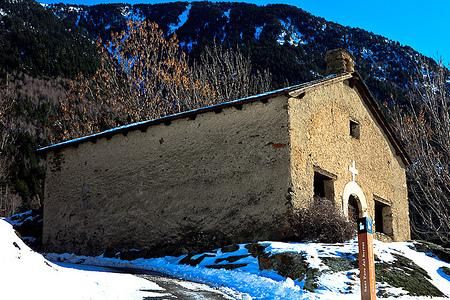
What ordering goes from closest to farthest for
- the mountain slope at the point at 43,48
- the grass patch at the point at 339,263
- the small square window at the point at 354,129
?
1. the grass patch at the point at 339,263
2. the small square window at the point at 354,129
3. the mountain slope at the point at 43,48

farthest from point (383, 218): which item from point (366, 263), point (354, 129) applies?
point (366, 263)

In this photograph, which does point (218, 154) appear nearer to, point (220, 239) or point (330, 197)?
point (220, 239)

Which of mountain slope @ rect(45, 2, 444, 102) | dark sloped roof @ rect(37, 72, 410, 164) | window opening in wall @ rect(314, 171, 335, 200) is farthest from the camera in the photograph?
mountain slope @ rect(45, 2, 444, 102)

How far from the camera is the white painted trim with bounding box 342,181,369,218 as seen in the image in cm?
1741

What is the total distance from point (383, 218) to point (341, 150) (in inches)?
146

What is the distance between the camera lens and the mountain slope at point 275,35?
5806 cm

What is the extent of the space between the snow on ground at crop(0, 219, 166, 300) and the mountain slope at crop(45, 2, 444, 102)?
44538 millimetres

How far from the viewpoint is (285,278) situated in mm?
11695

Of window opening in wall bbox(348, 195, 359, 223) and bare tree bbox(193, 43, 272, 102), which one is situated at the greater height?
bare tree bbox(193, 43, 272, 102)

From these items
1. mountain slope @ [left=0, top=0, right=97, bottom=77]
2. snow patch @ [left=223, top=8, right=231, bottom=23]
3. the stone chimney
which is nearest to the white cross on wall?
the stone chimney

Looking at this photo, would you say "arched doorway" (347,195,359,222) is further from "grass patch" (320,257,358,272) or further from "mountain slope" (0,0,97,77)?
"mountain slope" (0,0,97,77)

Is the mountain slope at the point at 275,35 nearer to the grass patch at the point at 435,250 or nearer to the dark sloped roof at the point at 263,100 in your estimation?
the dark sloped roof at the point at 263,100

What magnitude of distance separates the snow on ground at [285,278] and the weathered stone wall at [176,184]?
131cm

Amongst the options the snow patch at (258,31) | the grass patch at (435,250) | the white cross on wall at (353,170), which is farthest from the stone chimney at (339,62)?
the snow patch at (258,31)
